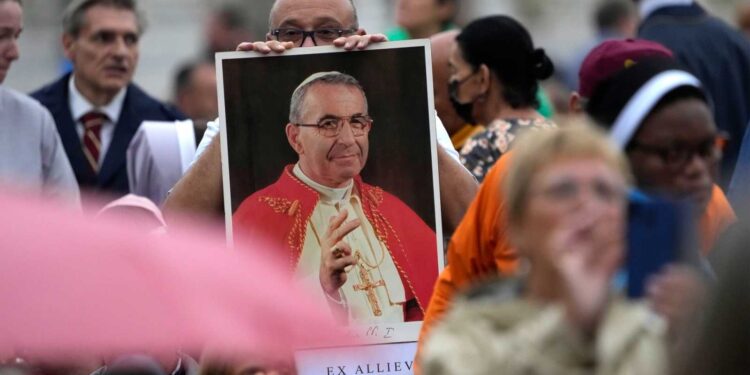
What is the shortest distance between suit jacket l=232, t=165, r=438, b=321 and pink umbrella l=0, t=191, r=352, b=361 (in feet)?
8.82

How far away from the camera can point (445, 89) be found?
8.34m

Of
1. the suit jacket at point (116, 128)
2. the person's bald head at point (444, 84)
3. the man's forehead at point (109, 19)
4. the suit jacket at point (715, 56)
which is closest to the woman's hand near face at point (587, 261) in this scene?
the person's bald head at point (444, 84)

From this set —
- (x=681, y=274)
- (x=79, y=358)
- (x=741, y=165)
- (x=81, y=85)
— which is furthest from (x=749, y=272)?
(x=81, y=85)

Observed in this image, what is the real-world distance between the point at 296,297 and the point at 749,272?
901 mm

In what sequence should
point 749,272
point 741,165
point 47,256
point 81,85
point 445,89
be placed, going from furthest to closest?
1. point 81,85
2. point 445,89
3. point 741,165
4. point 749,272
5. point 47,256

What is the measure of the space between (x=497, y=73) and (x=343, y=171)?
6.11 ft

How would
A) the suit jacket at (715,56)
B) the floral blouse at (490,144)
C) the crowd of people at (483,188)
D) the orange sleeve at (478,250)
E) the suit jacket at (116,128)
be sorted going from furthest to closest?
the suit jacket at (116,128), the suit jacket at (715,56), the floral blouse at (490,144), the orange sleeve at (478,250), the crowd of people at (483,188)

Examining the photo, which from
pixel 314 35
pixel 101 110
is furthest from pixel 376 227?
pixel 101 110

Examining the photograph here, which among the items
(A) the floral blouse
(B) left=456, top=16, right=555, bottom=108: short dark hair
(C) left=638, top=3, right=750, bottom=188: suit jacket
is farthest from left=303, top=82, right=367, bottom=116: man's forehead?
(C) left=638, top=3, right=750, bottom=188: suit jacket

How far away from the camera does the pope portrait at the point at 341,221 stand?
579 centimetres

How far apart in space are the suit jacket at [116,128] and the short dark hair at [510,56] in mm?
2052

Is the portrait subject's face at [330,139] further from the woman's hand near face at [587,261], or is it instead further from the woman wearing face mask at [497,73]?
the woman's hand near face at [587,261]

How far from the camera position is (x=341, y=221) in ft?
19.2

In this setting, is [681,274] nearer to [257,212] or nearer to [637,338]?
[637,338]
